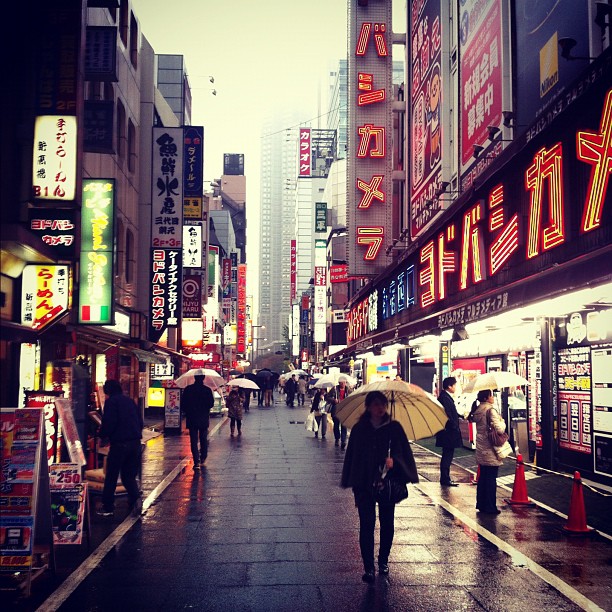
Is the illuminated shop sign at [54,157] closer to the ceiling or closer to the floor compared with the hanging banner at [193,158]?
closer to the floor

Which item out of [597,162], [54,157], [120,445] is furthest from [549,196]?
[54,157]

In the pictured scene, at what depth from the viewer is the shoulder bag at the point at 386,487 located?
718 cm

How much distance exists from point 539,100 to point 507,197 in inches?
71.9

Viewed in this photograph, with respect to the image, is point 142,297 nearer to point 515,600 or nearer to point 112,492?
point 112,492

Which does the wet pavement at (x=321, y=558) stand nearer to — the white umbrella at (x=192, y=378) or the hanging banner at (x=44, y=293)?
the hanging banner at (x=44, y=293)

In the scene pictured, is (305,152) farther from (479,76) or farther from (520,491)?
(520,491)

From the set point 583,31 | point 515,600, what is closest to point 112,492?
point 515,600

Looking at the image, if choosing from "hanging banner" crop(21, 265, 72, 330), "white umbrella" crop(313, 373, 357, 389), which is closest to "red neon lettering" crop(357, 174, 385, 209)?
"white umbrella" crop(313, 373, 357, 389)

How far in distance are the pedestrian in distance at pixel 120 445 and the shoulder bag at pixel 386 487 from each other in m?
4.65

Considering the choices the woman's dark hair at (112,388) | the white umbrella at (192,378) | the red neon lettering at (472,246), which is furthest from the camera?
the white umbrella at (192,378)

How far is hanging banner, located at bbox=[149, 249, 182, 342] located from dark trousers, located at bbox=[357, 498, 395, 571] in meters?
21.6

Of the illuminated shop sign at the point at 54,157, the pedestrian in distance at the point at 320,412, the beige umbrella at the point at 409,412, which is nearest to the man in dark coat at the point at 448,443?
the beige umbrella at the point at 409,412

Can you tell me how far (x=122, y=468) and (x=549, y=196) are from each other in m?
7.36

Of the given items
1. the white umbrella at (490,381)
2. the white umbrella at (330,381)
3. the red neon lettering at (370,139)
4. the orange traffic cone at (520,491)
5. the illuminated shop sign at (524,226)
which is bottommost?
the orange traffic cone at (520,491)
